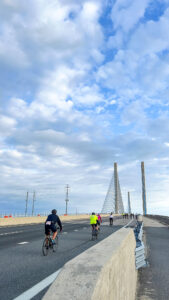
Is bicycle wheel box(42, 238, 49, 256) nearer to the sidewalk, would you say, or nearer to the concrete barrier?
the sidewalk

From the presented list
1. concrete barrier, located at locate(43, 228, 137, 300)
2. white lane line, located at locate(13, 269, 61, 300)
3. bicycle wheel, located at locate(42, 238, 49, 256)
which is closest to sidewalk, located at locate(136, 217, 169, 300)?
white lane line, located at locate(13, 269, 61, 300)

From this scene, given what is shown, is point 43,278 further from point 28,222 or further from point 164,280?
point 28,222

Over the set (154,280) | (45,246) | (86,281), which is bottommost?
(154,280)

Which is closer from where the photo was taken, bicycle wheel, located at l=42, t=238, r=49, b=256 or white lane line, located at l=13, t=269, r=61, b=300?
white lane line, located at l=13, t=269, r=61, b=300

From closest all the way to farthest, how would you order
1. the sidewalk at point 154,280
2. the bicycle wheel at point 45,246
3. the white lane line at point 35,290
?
the white lane line at point 35,290 → the sidewalk at point 154,280 → the bicycle wheel at point 45,246

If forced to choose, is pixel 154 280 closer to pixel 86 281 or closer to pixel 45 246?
pixel 45 246

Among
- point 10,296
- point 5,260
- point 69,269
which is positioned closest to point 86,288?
point 69,269

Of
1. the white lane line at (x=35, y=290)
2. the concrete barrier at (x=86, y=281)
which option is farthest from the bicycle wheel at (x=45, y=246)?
the concrete barrier at (x=86, y=281)

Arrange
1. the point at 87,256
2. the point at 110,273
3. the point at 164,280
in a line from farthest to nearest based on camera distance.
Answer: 1. the point at 164,280
2. the point at 87,256
3. the point at 110,273

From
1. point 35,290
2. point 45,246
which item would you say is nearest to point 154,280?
point 35,290

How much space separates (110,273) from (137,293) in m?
3.68

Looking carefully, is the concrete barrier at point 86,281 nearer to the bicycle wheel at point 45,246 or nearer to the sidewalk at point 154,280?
the sidewalk at point 154,280

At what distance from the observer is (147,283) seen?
273 inches

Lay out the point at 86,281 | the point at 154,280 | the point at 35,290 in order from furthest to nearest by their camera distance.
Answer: the point at 154,280 → the point at 35,290 → the point at 86,281
